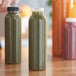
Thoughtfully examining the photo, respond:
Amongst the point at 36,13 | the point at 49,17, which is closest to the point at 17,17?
the point at 36,13

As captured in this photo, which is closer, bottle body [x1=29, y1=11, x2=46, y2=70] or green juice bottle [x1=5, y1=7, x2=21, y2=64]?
bottle body [x1=29, y1=11, x2=46, y2=70]

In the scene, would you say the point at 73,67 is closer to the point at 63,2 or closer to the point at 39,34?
the point at 39,34

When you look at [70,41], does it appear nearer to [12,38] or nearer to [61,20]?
[61,20]

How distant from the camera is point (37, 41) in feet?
3.31

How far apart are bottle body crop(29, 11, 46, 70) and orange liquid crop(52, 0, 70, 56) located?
294mm

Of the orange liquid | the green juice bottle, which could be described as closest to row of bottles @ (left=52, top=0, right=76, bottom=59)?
the orange liquid

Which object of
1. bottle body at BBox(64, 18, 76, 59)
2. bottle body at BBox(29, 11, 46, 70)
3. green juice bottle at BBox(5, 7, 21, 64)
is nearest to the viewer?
bottle body at BBox(29, 11, 46, 70)

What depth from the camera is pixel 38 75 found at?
94cm

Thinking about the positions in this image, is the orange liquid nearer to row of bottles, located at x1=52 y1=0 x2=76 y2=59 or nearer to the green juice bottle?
row of bottles, located at x1=52 y1=0 x2=76 y2=59

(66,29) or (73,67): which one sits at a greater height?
(66,29)

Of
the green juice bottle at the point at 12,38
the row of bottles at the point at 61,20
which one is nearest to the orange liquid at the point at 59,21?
the row of bottles at the point at 61,20

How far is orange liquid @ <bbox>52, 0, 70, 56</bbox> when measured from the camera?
130 centimetres

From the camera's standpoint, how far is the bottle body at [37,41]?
101cm

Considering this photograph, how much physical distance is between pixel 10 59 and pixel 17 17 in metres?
0.17
